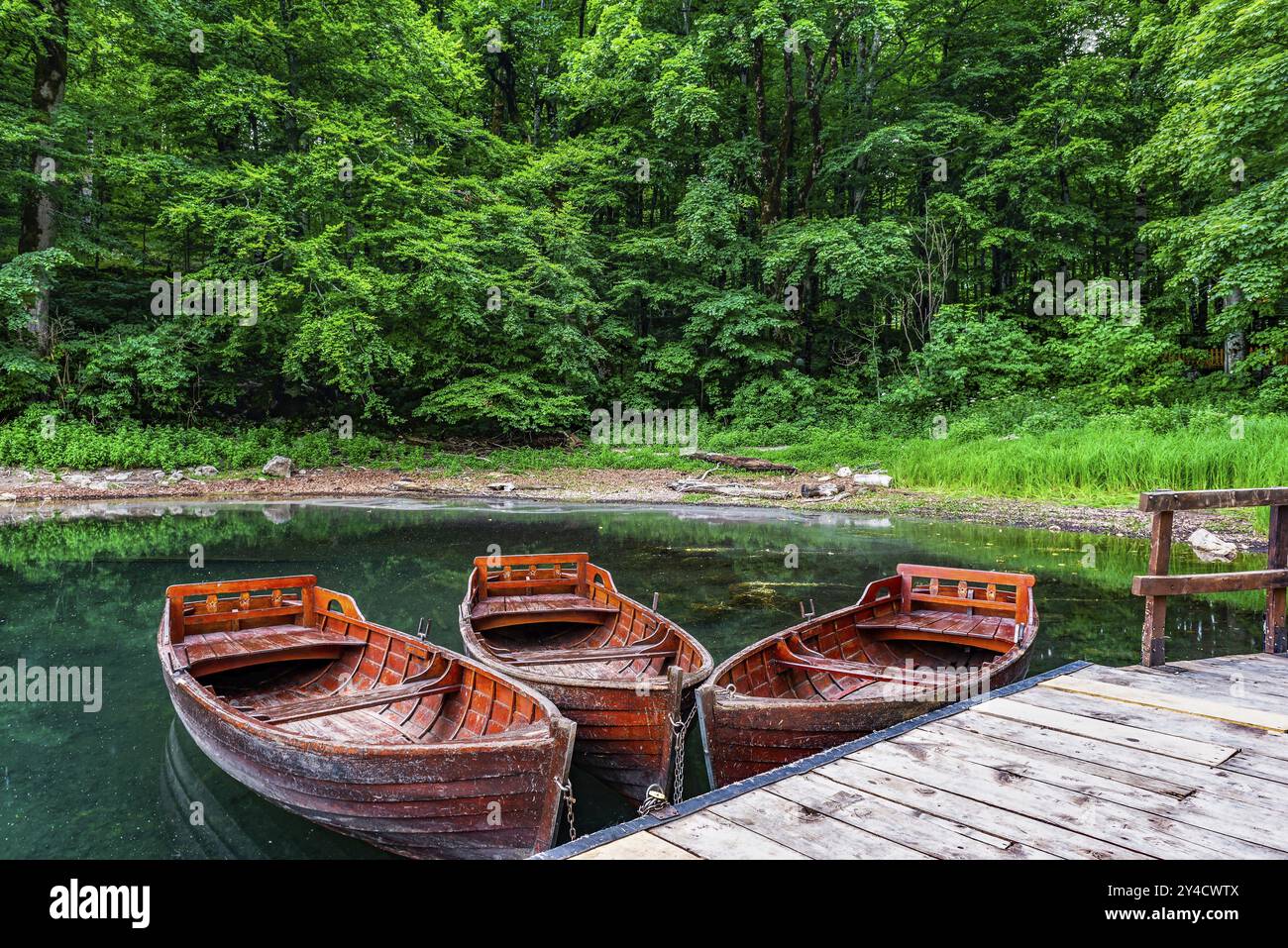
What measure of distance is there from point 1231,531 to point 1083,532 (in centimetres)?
189

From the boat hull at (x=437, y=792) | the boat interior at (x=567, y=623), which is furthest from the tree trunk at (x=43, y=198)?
the boat hull at (x=437, y=792)

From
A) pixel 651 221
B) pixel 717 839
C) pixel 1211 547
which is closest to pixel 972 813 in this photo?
pixel 717 839

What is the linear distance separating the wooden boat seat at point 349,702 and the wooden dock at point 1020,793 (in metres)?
2.43

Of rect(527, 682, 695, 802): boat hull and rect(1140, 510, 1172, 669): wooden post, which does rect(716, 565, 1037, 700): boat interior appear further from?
rect(1140, 510, 1172, 669): wooden post

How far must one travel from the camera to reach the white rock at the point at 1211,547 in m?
9.83

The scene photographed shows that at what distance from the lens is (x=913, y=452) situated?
16094mm

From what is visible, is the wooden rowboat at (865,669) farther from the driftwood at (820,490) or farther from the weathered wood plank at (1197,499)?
the driftwood at (820,490)

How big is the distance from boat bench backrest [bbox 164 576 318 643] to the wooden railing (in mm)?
6175

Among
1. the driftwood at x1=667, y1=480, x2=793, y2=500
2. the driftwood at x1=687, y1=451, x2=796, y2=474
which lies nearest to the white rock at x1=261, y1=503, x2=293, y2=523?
the driftwood at x1=667, y1=480, x2=793, y2=500

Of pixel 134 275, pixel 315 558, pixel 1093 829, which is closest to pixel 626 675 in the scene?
pixel 1093 829

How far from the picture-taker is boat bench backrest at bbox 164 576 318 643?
5.71 meters

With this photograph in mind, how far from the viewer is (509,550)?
37.6 feet

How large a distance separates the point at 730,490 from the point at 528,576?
935 centimetres
